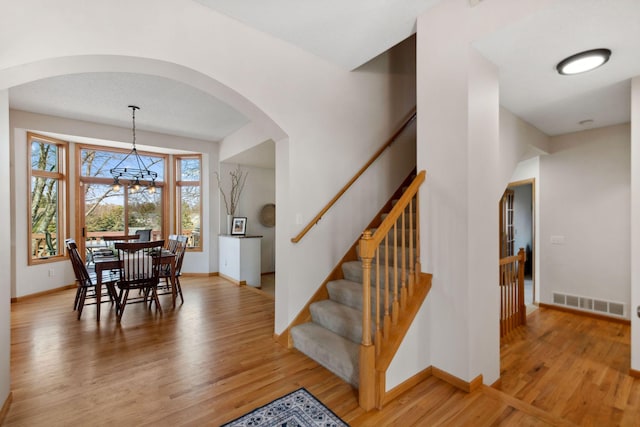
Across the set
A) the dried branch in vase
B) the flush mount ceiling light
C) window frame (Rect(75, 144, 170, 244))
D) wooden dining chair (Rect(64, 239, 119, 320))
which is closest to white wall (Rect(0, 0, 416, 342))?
the flush mount ceiling light

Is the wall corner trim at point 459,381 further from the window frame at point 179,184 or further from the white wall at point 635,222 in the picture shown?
the window frame at point 179,184

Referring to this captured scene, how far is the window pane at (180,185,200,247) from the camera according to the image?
20.5 ft

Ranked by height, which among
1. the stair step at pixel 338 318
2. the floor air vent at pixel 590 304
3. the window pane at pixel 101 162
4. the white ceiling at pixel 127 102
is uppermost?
the white ceiling at pixel 127 102

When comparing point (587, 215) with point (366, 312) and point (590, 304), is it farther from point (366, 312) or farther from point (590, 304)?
point (366, 312)

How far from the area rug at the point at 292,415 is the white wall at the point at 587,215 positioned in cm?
460

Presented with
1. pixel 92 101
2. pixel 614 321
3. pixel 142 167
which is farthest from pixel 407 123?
pixel 142 167

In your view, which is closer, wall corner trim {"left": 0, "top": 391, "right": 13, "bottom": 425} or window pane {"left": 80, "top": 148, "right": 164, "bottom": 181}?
wall corner trim {"left": 0, "top": 391, "right": 13, "bottom": 425}

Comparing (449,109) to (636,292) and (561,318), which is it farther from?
(561,318)

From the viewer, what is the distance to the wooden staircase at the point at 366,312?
1.87 meters

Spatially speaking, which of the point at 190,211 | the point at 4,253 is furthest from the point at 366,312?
the point at 190,211

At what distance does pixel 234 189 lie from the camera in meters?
6.17

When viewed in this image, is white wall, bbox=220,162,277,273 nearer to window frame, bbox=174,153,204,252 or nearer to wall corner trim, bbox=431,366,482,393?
window frame, bbox=174,153,204,252

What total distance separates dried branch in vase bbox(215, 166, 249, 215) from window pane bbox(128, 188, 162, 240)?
1.42 meters

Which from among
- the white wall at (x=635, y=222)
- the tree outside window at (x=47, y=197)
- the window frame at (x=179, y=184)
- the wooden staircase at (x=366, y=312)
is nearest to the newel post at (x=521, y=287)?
the white wall at (x=635, y=222)
